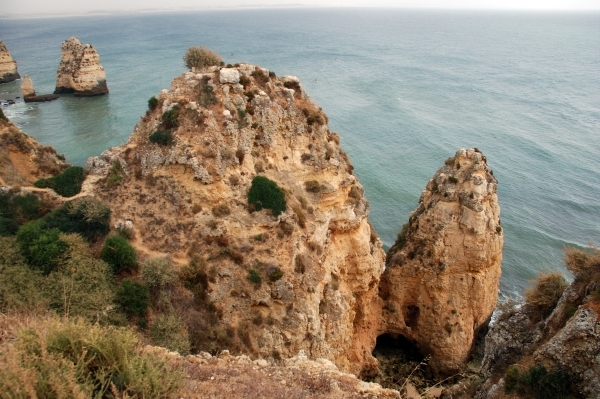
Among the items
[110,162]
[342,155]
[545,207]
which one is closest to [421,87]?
[545,207]

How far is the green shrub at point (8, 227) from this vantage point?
17.1 m

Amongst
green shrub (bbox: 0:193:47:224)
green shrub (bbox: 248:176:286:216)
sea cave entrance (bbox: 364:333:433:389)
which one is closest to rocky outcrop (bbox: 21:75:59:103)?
green shrub (bbox: 0:193:47:224)

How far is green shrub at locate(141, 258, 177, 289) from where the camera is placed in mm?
16656

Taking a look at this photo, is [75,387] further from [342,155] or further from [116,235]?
[342,155]

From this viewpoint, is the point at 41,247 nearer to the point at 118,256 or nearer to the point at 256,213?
the point at 118,256

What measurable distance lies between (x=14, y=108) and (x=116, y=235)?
197 ft

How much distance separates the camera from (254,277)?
18016 millimetres

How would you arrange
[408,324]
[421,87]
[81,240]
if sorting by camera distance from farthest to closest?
[421,87]
[408,324]
[81,240]

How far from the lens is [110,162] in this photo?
21359 millimetres

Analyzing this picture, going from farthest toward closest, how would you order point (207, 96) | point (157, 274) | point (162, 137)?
point (207, 96) < point (162, 137) < point (157, 274)

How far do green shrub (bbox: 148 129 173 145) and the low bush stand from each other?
58.4 feet

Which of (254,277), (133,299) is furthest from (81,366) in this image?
(254,277)

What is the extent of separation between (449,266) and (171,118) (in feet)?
57.9

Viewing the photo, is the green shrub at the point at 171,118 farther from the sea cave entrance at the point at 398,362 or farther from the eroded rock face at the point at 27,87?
the eroded rock face at the point at 27,87
